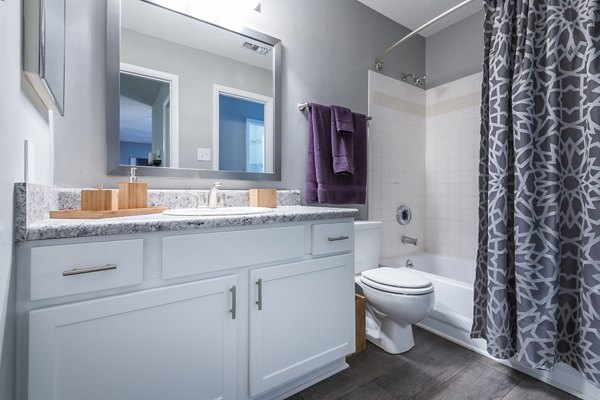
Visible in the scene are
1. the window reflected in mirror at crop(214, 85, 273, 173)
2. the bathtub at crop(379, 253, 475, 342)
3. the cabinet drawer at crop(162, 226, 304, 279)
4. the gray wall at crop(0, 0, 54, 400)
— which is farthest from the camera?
A: the bathtub at crop(379, 253, 475, 342)

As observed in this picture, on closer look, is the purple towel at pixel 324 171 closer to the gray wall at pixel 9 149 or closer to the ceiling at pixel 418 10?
the ceiling at pixel 418 10

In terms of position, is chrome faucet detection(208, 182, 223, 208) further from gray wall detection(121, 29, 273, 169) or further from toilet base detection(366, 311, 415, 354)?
toilet base detection(366, 311, 415, 354)

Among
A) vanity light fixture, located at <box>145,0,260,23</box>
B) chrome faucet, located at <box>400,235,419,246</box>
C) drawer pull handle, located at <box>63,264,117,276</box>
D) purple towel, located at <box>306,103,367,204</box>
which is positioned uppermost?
vanity light fixture, located at <box>145,0,260,23</box>

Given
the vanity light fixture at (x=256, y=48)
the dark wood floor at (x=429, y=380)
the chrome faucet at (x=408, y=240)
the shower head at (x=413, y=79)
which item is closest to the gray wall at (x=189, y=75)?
the vanity light fixture at (x=256, y=48)

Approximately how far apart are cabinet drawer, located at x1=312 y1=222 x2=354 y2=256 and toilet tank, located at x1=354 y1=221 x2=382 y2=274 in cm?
51

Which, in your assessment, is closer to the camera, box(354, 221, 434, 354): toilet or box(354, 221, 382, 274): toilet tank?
box(354, 221, 434, 354): toilet

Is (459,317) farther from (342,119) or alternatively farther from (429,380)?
(342,119)

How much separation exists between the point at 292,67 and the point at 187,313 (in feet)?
5.22

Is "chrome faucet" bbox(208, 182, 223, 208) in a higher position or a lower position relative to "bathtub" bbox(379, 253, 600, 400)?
higher

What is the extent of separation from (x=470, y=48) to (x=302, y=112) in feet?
5.45

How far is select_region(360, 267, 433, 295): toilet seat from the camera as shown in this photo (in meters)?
1.46

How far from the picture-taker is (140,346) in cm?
87

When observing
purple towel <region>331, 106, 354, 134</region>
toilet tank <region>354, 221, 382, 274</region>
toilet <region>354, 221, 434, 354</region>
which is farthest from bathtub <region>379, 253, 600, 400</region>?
purple towel <region>331, 106, 354, 134</region>

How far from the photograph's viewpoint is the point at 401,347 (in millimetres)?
1597
